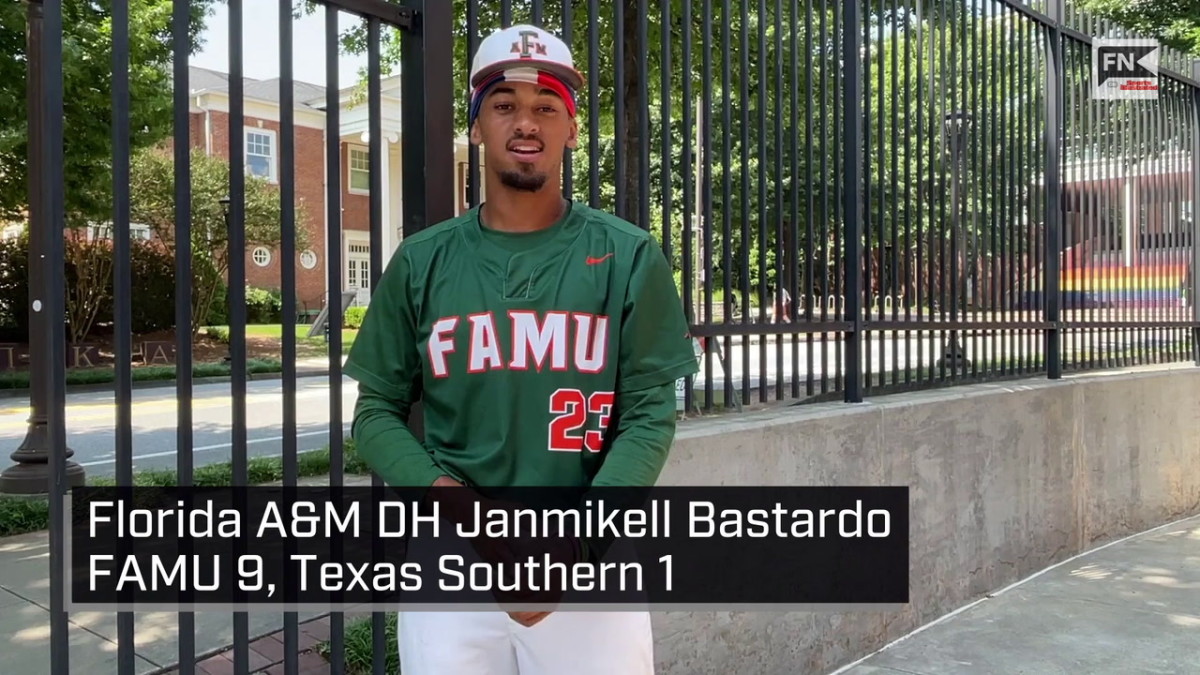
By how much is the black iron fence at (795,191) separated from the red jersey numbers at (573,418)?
0.84 meters

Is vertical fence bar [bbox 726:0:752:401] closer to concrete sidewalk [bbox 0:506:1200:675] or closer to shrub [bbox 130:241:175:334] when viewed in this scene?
concrete sidewalk [bbox 0:506:1200:675]

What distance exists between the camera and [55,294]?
6.67 ft

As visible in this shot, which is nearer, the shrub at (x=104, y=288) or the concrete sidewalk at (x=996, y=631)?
the concrete sidewalk at (x=996, y=631)

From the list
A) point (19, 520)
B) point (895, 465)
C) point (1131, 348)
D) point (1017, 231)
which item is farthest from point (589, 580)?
point (1131, 348)

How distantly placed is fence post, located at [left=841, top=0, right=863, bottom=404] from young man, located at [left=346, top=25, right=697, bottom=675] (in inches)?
112

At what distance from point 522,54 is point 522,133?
0.17 meters

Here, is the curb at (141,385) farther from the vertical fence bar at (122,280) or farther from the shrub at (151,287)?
the vertical fence bar at (122,280)

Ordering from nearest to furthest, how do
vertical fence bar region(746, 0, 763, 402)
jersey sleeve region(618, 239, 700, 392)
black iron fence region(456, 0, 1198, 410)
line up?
jersey sleeve region(618, 239, 700, 392)
black iron fence region(456, 0, 1198, 410)
vertical fence bar region(746, 0, 763, 402)

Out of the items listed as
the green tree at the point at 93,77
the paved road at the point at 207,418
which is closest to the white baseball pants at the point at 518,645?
the paved road at the point at 207,418

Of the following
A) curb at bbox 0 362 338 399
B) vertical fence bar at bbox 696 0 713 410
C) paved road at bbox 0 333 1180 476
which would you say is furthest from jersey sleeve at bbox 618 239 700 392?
curb at bbox 0 362 338 399

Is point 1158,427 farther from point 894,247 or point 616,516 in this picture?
point 616,516

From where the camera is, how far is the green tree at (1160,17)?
15.2 m

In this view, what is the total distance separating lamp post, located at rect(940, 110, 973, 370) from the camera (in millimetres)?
5652

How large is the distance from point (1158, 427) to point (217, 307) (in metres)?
24.1
